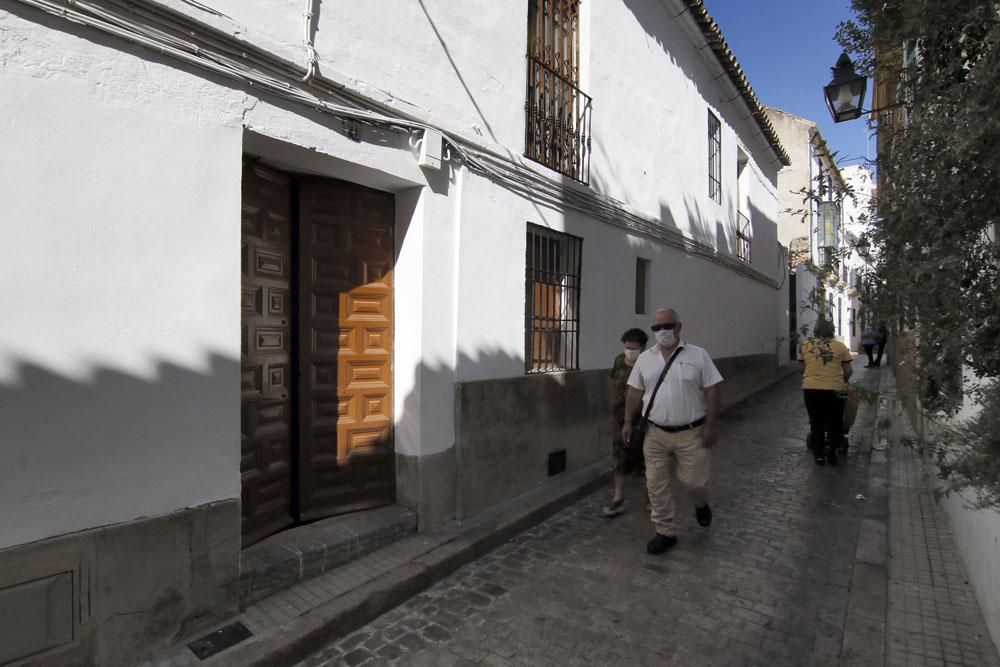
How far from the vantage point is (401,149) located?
4.11 meters

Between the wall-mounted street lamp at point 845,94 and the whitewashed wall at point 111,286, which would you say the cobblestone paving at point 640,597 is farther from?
the wall-mounted street lamp at point 845,94

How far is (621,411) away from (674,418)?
1.05m

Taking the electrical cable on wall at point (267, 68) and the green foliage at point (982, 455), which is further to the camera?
the electrical cable on wall at point (267, 68)

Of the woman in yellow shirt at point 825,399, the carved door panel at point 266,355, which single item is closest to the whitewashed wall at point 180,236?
the carved door panel at point 266,355

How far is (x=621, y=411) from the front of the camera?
17.2ft

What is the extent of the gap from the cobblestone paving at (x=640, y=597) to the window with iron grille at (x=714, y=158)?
21.7 ft

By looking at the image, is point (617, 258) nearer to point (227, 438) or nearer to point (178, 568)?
point (227, 438)

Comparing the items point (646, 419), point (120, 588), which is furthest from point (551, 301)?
point (120, 588)

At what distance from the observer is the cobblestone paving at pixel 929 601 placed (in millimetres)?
2916

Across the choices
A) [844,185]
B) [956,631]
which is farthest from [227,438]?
[956,631]

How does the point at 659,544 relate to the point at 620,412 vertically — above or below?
below

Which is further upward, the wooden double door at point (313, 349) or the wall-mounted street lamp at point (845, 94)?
the wall-mounted street lamp at point (845, 94)

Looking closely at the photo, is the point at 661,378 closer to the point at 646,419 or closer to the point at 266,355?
the point at 646,419

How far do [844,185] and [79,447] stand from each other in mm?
3844
